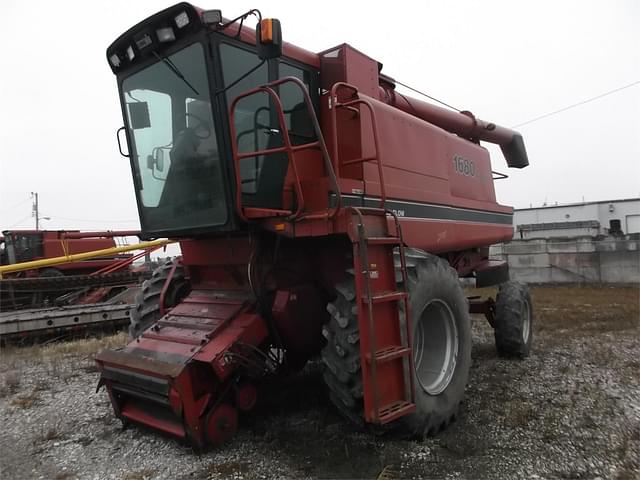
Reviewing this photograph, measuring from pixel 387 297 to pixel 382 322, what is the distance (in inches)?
7.4

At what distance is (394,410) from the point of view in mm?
3508

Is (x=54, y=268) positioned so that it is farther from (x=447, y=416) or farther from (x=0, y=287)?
(x=447, y=416)

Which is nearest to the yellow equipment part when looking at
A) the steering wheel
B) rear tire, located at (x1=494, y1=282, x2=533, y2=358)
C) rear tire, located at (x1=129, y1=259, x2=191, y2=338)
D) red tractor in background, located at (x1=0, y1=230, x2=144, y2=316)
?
red tractor in background, located at (x1=0, y1=230, x2=144, y2=316)

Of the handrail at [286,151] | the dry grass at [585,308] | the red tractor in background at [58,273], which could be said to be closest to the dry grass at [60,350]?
the red tractor in background at [58,273]

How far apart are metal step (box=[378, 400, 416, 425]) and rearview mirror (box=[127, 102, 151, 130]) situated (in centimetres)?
319

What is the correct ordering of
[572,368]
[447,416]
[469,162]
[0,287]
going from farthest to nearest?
[0,287] → [469,162] → [572,368] → [447,416]

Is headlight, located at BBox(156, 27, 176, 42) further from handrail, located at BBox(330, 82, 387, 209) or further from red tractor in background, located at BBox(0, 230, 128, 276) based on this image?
red tractor in background, located at BBox(0, 230, 128, 276)

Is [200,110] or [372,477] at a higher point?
[200,110]

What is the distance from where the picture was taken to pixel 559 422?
4238 mm

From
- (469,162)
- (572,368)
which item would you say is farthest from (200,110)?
(572,368)

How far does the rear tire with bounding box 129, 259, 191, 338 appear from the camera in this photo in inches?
202

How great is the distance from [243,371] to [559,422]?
8.77 feet

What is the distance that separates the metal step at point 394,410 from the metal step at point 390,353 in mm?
331

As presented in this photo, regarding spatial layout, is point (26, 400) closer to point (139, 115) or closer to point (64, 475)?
point (64, 475)
